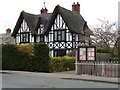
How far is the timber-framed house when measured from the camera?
1676 inches

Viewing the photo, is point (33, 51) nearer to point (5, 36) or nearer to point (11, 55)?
point (11, 55)

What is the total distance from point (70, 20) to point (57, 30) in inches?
94.9

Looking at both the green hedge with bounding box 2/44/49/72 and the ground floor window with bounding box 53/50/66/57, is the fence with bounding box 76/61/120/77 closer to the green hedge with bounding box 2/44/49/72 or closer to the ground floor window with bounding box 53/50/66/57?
the green hedge with bounding box 2/44/49/72

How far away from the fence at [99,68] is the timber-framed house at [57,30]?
18.0 metres

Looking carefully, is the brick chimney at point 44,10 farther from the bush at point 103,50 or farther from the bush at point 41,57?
the bush at point 41,57

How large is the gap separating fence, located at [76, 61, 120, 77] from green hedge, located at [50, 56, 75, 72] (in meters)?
4.67

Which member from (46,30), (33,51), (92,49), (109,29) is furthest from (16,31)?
(92,49)

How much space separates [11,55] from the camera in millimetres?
30844

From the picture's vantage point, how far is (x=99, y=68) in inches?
904

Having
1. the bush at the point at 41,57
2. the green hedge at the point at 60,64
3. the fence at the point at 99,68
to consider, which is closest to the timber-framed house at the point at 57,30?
the green hedge at the point at 60,64

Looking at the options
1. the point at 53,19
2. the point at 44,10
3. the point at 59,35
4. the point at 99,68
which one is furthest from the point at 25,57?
the point at 44,10

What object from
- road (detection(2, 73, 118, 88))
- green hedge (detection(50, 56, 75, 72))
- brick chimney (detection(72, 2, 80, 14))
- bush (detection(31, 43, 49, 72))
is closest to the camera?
road (detection(2, 73, 118, 88))

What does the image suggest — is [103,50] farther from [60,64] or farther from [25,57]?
[25,57]

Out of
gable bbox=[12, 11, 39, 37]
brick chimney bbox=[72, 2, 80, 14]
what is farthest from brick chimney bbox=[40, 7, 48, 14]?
brick chimney bbox=[72, 2, 80, 14]
